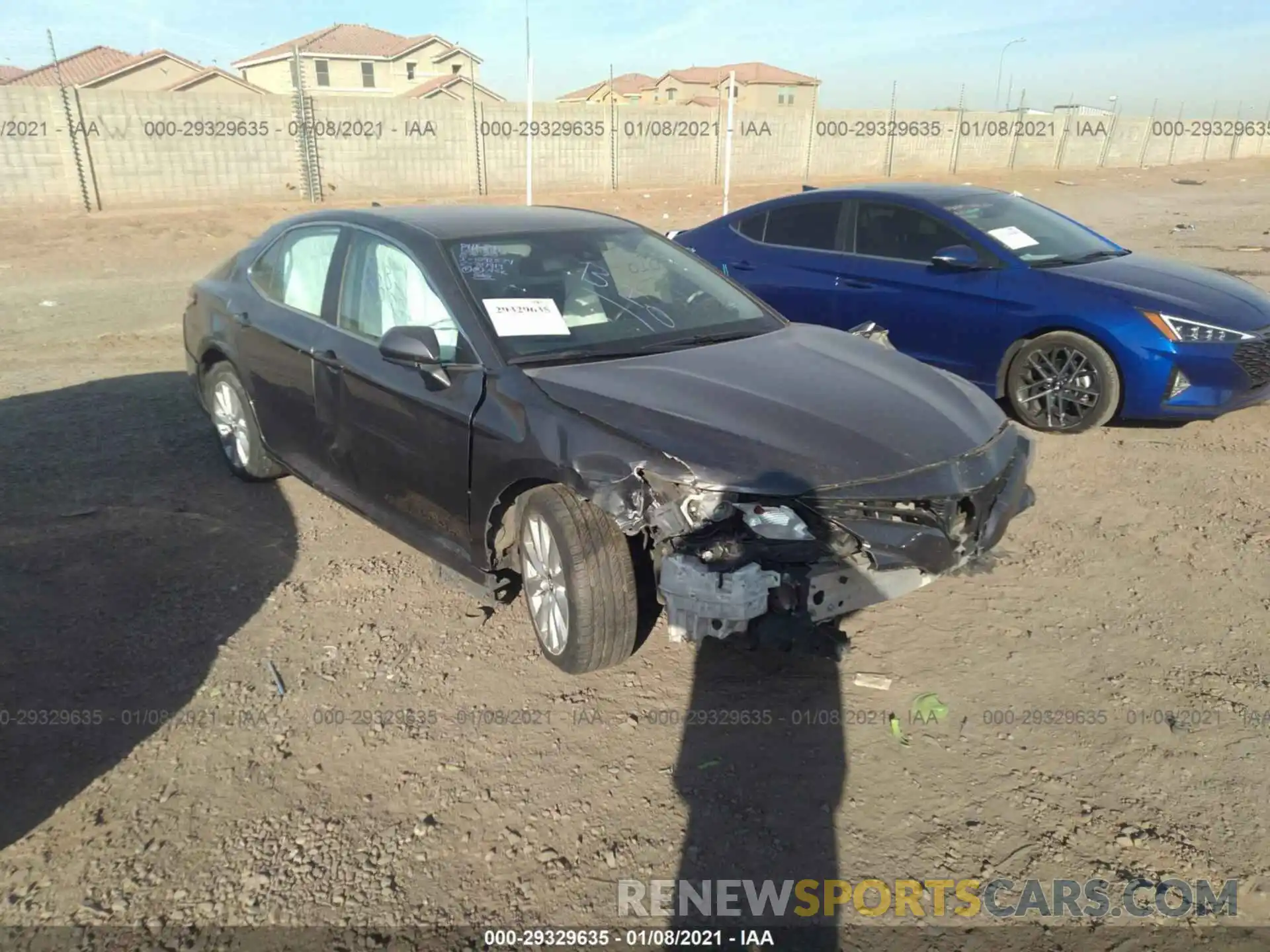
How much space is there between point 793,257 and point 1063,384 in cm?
219

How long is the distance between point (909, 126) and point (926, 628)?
32.7 metres

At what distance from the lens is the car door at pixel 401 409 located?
11.6 feet

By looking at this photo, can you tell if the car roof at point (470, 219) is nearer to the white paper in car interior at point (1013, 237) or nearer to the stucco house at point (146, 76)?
the white paper in car interior at point (1013, 237)

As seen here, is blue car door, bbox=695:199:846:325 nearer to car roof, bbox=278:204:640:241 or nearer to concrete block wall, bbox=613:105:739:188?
car roof, bbox=278:204:640:241

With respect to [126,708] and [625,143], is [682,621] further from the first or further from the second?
[625,143]

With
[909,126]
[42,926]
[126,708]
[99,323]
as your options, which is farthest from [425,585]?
[909,126]

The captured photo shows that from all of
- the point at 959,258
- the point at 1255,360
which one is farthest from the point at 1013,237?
the point at 1255,360

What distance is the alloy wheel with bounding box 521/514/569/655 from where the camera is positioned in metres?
3.27

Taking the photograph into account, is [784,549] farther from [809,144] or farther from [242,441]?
[809,144]

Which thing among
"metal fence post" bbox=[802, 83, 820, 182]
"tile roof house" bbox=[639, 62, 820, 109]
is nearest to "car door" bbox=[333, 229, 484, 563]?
"metal fence post" bbox=[802, 83, 820, 182]

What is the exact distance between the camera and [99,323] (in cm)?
971

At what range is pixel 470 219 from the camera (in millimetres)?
4250

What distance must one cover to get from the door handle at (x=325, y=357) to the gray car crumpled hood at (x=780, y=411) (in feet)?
3.70

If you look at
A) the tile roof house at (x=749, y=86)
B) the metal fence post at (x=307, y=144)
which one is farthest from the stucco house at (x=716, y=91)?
the metal fence post at (x=307, y=144)
